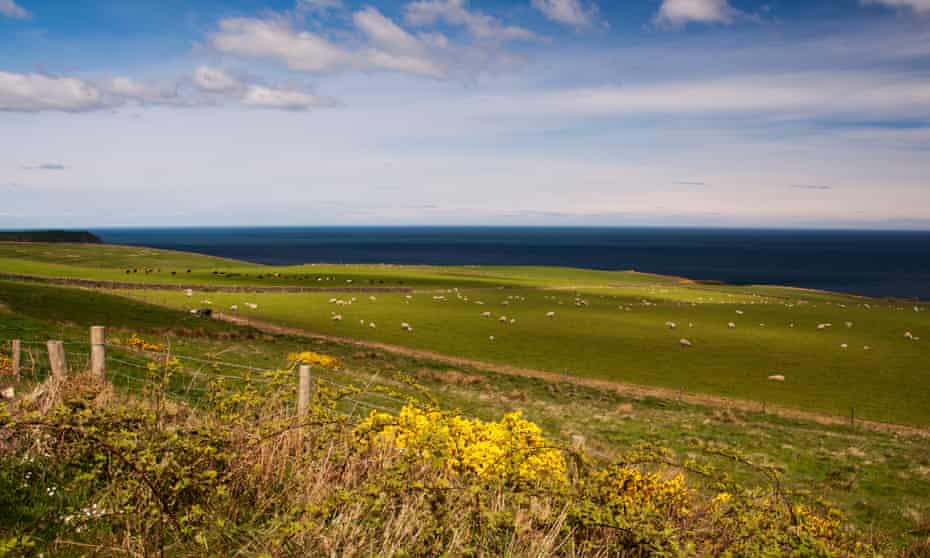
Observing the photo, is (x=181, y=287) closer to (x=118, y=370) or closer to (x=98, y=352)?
(x=118, y=370)

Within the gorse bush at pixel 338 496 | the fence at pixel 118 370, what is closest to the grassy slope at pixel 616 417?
the fence at pixel 118 370

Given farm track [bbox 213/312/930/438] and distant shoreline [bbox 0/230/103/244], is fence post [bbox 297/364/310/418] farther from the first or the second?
distant shoreline [bbox 0/230/103/244]

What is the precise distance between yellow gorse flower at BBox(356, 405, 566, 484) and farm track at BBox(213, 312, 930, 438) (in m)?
25.9

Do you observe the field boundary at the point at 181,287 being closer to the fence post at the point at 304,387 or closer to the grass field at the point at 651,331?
the grass field at the point at 651,331

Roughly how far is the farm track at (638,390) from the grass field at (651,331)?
1.35 metres

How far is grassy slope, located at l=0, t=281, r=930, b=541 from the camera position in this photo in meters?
17.2

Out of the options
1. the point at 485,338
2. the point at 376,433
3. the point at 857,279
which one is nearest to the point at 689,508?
the point at 376,433

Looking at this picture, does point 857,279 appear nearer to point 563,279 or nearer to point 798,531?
point 563,279

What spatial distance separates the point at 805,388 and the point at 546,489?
119 ft

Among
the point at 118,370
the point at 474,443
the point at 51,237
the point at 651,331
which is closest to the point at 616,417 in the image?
the point at 474,443

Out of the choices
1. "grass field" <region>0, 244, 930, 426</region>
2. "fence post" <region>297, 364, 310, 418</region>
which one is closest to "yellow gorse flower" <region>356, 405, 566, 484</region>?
"fence post" <region>297, 364, 310, 418</region>

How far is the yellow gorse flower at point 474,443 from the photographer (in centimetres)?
726

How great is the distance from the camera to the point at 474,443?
8.48 meters

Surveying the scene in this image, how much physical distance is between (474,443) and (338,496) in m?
3.09
